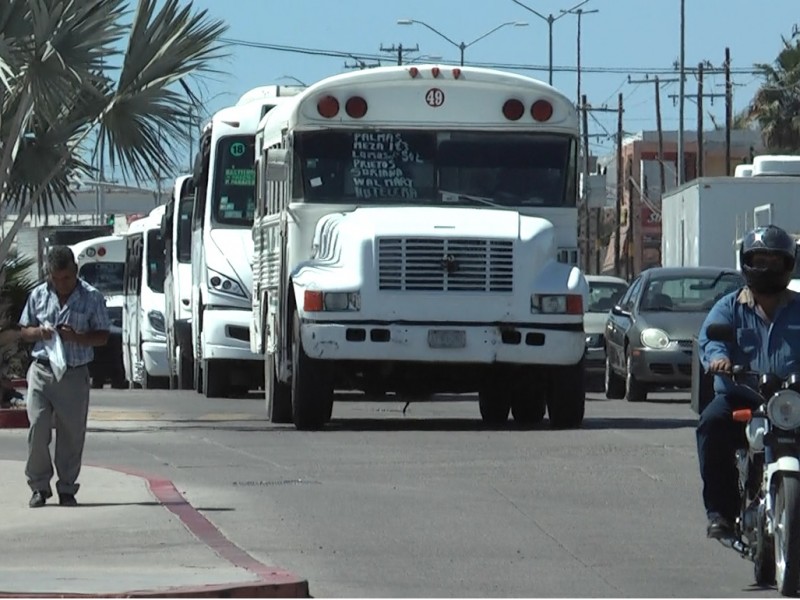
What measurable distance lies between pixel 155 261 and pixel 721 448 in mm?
28295

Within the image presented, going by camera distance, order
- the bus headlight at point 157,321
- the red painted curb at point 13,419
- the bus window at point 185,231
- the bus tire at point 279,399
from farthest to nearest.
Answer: the bus headlight at point 157,321 < the bus window at point 185,231 < the red painted curb at point 13,419 < the bus tire at point 279,399

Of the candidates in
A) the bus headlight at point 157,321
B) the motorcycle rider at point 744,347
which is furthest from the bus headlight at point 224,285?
the motorcycle rider at point 744,347

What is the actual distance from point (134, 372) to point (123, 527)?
27761mm

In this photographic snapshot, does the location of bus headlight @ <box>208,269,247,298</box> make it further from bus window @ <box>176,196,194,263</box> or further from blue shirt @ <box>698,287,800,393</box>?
blue shirt @ <box>698,287,800,393</box>

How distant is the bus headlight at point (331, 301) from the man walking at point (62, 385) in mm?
4988

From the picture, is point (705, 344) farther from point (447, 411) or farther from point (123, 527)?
point (447, 411)

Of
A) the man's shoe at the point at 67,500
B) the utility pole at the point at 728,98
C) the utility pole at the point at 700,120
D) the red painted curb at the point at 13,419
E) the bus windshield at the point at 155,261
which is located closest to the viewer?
the man's shoe at the point at 67,500

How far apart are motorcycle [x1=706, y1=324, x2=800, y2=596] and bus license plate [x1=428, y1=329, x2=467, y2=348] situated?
→ 27.8ft

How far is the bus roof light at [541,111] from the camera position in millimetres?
19578

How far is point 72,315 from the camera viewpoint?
1324 centimetres

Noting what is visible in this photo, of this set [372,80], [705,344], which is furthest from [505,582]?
[372,80]

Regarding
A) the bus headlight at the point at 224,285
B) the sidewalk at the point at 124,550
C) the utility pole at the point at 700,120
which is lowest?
the sidewalk at the point at 124,550

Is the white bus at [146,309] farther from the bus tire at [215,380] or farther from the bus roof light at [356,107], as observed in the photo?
the bus roof light at [356,107]

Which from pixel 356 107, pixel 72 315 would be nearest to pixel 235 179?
pixel 356 107
